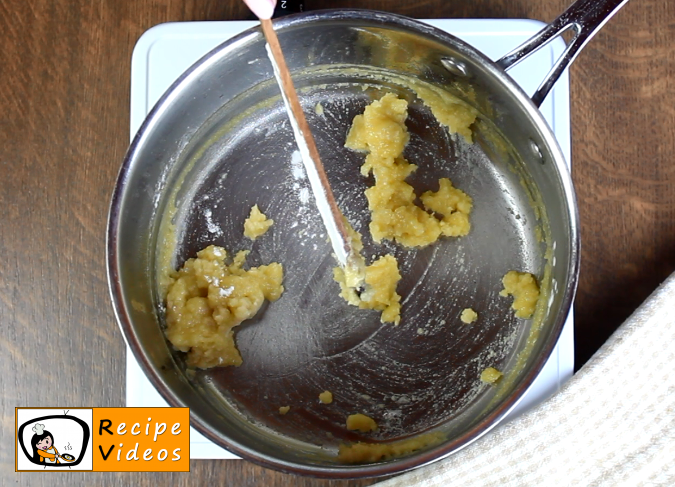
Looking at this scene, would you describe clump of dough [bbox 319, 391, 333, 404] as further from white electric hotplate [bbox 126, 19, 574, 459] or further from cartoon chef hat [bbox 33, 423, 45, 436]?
cartoon chef hat [bbox 33, 423, 45, 436]

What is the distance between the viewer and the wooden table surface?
81 cm

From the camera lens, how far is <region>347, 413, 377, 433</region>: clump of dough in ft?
2.65

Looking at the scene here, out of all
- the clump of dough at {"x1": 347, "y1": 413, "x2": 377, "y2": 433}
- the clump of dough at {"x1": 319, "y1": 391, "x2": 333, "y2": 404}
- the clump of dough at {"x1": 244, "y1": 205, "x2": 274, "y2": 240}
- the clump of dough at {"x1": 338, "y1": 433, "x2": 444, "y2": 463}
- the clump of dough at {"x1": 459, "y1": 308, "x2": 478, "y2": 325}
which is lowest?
the clump of dough at {"x1": 338, "y1": 433, "x2": 444, "y2": 463}

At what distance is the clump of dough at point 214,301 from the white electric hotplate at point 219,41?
0.08 meters

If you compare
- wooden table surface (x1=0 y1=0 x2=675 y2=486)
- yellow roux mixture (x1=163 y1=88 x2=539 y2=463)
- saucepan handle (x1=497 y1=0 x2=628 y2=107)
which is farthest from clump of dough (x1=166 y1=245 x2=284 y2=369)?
saucepan handle (x1=497 y1=0 x2=628 y2=107)

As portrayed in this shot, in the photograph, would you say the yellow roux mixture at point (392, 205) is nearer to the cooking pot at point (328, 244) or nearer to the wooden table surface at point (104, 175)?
the cooking pot at point (328, 244)

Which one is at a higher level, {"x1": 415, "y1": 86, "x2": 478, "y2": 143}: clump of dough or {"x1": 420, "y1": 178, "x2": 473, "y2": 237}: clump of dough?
{"x1": 415, "y1": 86, "x2": 478, "y2": 143}: clump of dough

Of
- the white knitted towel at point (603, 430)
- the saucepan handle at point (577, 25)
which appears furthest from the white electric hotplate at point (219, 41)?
the saucepan handle at point (577, 25)

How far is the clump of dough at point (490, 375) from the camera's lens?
2.64 feet

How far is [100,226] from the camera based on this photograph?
32.9 inches

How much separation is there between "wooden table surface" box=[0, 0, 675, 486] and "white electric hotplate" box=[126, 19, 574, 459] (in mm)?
42

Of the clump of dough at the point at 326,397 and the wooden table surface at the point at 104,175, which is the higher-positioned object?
the wooden table surface at the point at 104,175

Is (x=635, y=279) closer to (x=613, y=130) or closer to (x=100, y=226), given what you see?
(x=613, y=130)

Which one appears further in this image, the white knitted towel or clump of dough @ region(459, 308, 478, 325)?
clump of dough @ region(459, 308, 478, 325)
